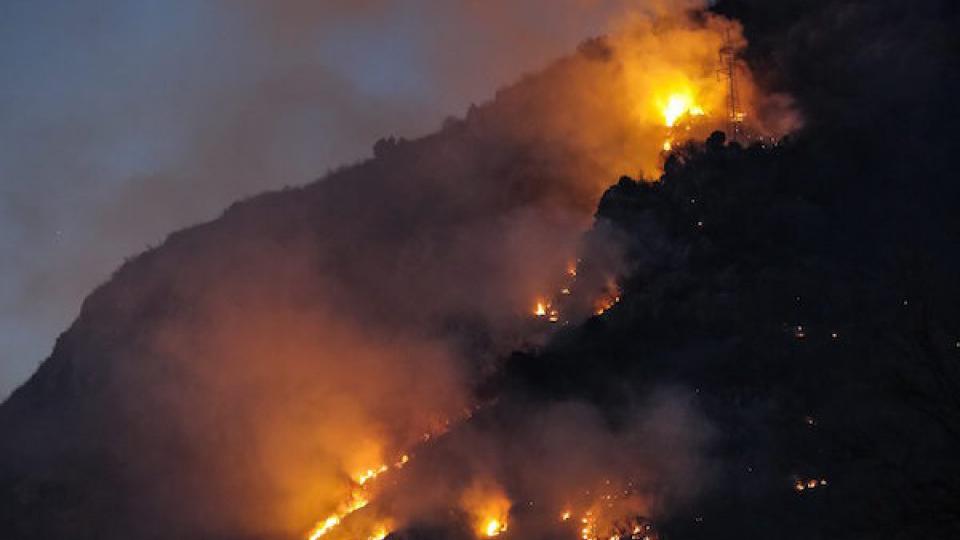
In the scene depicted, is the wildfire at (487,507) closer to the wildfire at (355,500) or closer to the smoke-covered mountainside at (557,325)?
the smoke-covered mountainside at (557,325)

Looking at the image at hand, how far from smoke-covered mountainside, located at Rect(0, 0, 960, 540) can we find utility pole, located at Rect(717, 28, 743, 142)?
132 centimetres

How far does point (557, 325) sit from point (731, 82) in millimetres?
29914

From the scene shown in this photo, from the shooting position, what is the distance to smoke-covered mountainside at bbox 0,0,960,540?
51.4 metres

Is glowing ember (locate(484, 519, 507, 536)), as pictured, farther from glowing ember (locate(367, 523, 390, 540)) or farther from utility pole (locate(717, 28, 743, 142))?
utility pole (locate(717, 28, 743, 142))

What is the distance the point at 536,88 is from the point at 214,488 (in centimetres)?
4970

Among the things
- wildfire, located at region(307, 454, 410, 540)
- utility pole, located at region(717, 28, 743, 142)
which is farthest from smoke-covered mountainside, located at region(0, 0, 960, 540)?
utility pole, located at region(717, 28, 743, 142)

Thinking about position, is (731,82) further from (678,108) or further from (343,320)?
(343,320)

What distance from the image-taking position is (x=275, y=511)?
67.8 metres

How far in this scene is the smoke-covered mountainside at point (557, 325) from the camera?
51.4 metres

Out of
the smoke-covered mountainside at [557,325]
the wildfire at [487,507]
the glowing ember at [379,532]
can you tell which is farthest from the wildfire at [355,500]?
the wildfire at [487,507]

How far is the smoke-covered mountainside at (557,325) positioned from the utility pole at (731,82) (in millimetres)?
1321

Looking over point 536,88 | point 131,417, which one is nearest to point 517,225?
point 536,88

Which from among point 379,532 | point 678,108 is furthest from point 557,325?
point 678,108

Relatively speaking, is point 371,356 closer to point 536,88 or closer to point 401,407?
point 401,407
